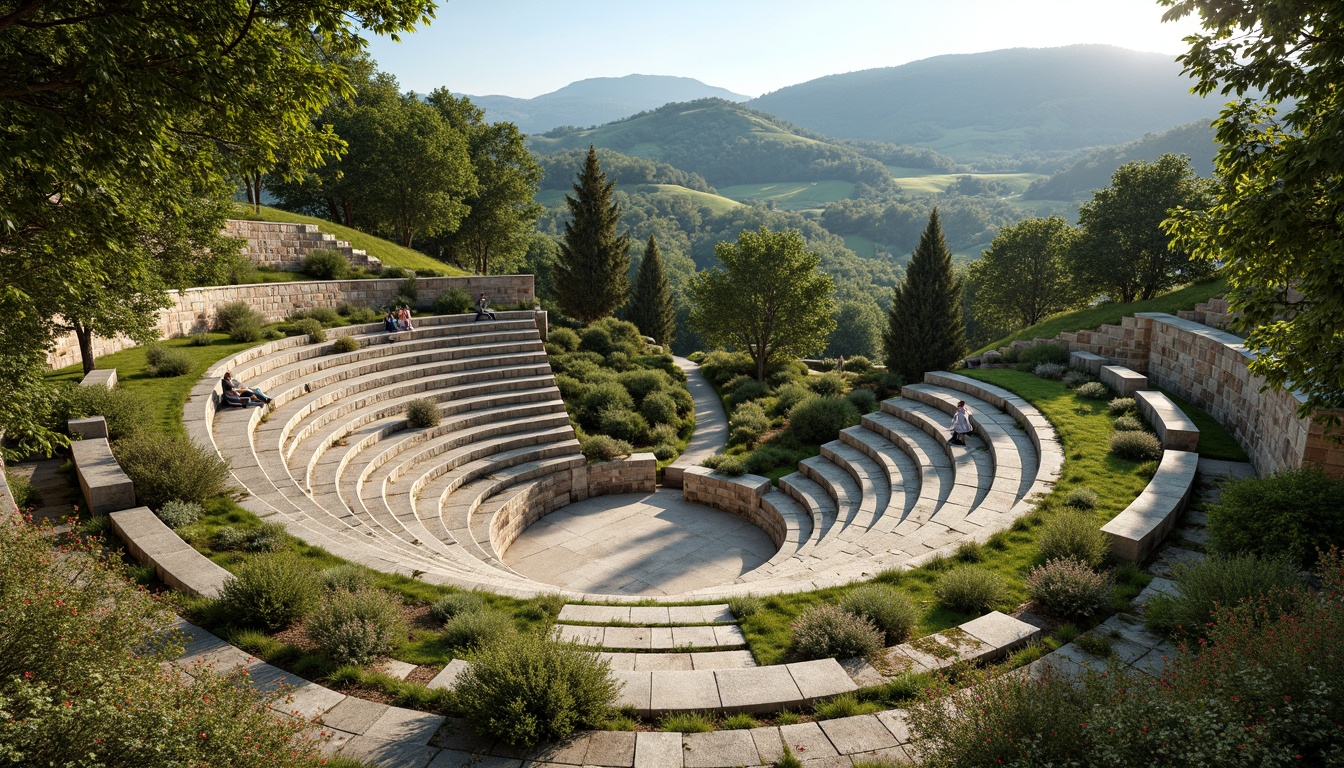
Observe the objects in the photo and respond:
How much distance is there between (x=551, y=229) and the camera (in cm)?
13725

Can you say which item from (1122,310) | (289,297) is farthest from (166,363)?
(1122,310)

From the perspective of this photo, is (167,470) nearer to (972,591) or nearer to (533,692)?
(533,692)

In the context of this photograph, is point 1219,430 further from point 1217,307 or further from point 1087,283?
point 1087,283

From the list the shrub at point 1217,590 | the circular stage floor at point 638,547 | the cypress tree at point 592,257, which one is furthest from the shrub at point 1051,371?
the cypress tree at point 592,257

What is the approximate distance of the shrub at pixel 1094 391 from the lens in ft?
50.4

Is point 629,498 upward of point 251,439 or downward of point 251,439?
downward

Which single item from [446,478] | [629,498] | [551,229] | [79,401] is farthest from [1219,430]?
[551,229]

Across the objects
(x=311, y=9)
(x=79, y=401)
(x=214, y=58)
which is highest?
(x=311, y=9)

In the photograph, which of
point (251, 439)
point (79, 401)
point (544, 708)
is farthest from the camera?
point (251, 439)

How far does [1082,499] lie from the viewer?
9.96 m

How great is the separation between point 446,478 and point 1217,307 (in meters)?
18.5

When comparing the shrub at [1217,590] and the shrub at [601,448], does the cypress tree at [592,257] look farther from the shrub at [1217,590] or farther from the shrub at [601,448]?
the shrub at [1217,590]

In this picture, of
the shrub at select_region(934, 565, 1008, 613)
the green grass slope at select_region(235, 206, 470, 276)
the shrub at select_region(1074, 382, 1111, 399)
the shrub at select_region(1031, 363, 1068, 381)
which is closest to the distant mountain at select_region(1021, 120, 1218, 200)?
the shrub at select_region(1031, 363, 1068, 381)

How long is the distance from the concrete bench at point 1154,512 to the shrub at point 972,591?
1.75 m
